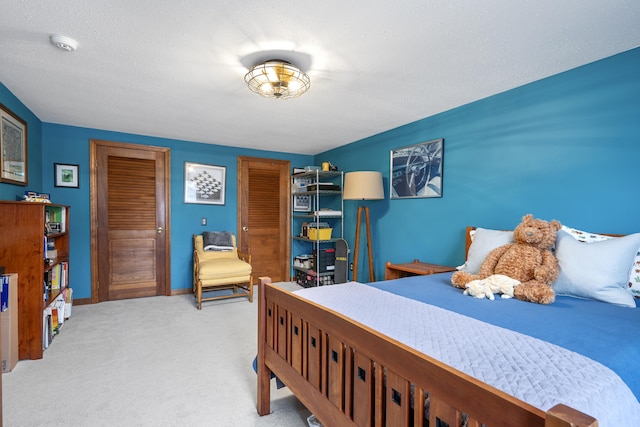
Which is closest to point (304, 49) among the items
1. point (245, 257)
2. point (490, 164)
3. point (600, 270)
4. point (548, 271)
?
point (490, 164)

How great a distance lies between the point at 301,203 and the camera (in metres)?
5.22

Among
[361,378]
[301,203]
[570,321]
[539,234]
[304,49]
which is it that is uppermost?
[304,49]

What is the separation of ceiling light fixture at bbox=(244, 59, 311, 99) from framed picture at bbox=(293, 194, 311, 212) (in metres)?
2.91

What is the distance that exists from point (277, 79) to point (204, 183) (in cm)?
277

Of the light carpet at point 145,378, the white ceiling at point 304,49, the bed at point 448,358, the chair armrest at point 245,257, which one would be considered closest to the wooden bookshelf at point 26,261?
the light carpet at point 145,378

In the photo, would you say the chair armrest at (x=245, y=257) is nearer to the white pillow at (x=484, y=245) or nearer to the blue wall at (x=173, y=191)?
the blue wall at (x=173, y=191)

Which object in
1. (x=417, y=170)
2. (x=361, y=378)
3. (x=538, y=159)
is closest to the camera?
(x=361, y=378)

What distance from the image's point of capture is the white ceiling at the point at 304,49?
153cm

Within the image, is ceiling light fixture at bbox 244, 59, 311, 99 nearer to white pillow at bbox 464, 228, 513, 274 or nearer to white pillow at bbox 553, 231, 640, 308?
white pillow at bbox 464, 228, 513, 274

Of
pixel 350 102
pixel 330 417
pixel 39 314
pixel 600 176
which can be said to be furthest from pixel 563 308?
pixel 39 314

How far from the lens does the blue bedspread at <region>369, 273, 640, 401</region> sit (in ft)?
3.27

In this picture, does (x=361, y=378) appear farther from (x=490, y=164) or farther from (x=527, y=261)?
(x=490, y=164)

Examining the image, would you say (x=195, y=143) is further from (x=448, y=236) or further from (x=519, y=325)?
(x=519, y=325)

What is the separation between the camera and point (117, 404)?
1.85 meters
